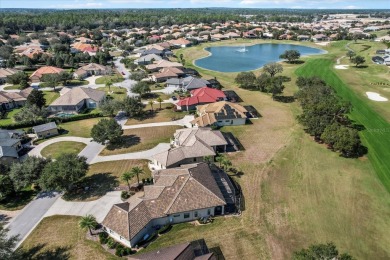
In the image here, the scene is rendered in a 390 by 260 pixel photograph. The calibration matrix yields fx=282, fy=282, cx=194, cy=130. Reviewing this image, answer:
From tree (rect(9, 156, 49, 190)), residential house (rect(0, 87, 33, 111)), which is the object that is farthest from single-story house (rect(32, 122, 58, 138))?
residential house (rect(0, 87, 33, 111))

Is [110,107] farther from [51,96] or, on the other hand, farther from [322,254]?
[322,254]

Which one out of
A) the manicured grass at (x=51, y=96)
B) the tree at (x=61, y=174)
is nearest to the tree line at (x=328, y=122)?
the tree at (x=61, y=174)

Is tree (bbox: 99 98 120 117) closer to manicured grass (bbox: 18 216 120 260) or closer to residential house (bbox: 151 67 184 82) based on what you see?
residential house (bbox: 151 67 184 82)

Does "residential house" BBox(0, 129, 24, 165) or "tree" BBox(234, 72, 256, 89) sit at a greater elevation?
"tree" BBox(234, 72, 256, 89)

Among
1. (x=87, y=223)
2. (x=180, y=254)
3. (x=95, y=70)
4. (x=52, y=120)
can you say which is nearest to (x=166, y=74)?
(x=95, y=70)

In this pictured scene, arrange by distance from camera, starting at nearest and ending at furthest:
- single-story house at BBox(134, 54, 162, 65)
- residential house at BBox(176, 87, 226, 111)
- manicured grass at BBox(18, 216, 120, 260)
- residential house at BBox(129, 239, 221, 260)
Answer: residential house at BBox(129, 239, 221, 260)
manicured grass at BBox(18, 216, 120, 260)
residential house at BBox(176, 87, 226, 111)
single-story house at BBox(134, 54, 162, 65)

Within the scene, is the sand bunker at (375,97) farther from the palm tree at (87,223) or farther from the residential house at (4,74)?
the residential house at (4,74)
